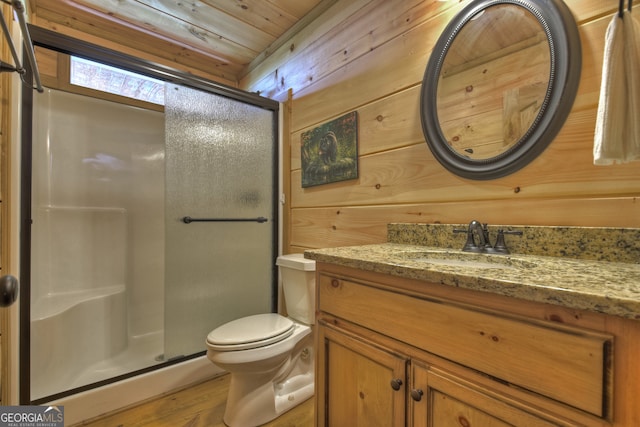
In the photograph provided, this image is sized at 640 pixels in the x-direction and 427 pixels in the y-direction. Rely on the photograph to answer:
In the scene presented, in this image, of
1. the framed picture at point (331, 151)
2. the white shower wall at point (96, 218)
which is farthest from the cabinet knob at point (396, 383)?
the white shower wall at point (96, 218)

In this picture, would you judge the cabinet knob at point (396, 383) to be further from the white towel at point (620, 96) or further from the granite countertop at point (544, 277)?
the white towel at point (620, 96)

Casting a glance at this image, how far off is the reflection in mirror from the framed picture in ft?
1.65

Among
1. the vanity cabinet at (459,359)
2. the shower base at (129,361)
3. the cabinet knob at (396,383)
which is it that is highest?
the vanity cabinet at (459,359)

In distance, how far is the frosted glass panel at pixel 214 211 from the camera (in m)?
1.69

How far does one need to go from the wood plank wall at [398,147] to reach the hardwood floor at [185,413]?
920 millimetres

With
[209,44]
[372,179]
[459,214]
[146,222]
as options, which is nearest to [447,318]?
[459,214]

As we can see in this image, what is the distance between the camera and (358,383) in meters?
0.86

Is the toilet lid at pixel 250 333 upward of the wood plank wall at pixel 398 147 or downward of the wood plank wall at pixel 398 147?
downward

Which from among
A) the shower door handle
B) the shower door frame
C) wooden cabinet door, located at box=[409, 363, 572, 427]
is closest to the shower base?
the shower door frame

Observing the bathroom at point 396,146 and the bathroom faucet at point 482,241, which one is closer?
the bathroom at point 396,146

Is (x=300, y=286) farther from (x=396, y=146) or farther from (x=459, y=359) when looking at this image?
(x=459, y=359)

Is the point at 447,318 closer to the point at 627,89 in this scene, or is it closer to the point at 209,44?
the point at 627,89

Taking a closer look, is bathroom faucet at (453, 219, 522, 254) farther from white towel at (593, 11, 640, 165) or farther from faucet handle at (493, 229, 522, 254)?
white towel at (593, 11, 640, 165)

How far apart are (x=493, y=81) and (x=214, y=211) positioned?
5.29ft
